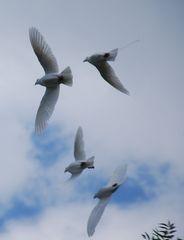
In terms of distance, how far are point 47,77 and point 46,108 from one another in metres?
0.63

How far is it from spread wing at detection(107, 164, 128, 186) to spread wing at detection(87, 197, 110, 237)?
0.89 feet

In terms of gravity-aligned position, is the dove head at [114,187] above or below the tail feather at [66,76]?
below

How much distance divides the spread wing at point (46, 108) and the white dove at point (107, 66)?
0.86 m

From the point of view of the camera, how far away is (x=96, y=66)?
735 cm

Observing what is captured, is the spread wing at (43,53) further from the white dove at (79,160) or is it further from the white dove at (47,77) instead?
the white dove at (79,160)

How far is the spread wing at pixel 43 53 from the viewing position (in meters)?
7.84

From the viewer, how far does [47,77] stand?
7770 millimetres

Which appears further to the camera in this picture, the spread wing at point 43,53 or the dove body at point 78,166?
the spread wing at point 43,53

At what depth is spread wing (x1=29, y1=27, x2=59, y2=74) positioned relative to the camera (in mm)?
7836

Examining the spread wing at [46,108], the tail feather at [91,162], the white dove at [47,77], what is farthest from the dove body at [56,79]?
the tail feather at [91,162]

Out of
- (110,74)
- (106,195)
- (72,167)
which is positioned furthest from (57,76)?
(106,195)

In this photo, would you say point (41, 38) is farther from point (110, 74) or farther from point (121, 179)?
point (121, 179)

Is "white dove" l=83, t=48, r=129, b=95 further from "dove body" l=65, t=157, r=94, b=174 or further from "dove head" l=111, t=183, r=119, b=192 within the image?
"dove head" l=111, t=183, r=119, b=192

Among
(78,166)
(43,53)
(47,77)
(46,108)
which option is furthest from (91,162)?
(43,53)
